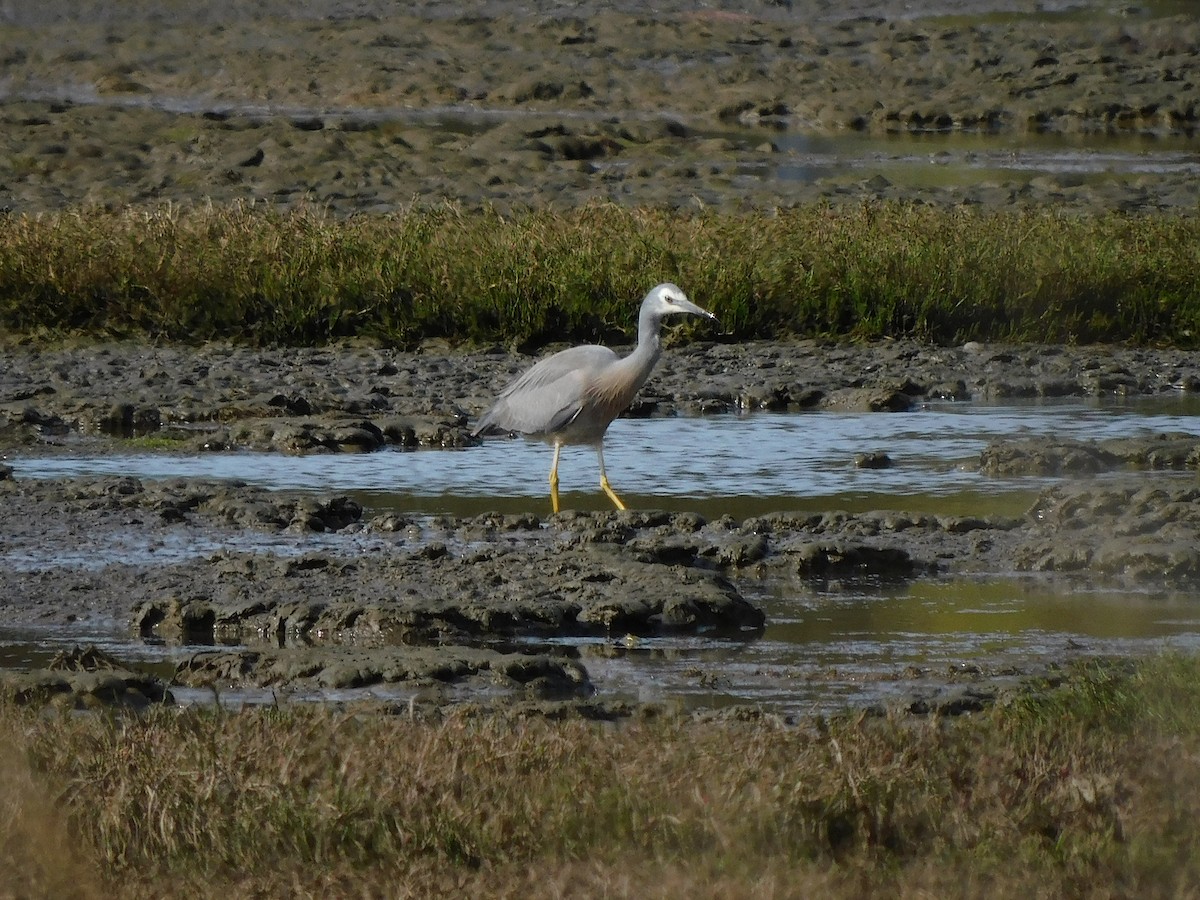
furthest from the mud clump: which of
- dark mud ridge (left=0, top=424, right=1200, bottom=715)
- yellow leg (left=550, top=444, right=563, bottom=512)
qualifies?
yellow leg (left=550, top=444, right=563, bottom=512)

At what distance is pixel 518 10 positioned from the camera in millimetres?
30859

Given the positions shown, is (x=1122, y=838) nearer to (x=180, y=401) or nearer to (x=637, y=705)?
(x=637, y=705)

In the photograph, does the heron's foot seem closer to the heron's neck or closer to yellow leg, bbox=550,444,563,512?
yellow leg, bbox=550,444,563,512

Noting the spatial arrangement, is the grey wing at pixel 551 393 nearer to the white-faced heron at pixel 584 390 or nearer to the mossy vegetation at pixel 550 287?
the white-faced heron at pixel 584 390

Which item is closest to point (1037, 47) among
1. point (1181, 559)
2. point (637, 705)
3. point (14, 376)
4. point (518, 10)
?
point (518, 10)

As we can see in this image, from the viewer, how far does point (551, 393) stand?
375 inches

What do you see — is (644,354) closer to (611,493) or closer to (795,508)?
(611,493)

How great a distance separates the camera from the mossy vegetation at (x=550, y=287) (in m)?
13.6

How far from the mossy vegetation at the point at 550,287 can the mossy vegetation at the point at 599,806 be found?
8.21 m

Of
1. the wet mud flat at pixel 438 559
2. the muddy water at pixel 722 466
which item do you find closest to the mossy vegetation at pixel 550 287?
the wet mud flat at pixel 438 559

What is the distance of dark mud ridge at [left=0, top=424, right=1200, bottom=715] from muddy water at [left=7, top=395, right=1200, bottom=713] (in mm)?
97

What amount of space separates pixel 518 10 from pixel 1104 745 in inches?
1051

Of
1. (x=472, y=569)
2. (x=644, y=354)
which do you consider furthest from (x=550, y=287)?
(x=472, y=569)

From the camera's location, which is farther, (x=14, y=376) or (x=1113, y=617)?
(x=14, y=376)
